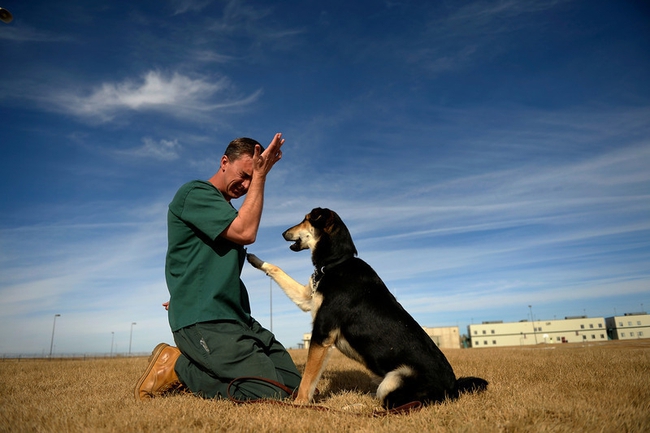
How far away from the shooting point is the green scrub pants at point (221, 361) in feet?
14.9

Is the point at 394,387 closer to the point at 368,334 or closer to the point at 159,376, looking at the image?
the point at 368,334

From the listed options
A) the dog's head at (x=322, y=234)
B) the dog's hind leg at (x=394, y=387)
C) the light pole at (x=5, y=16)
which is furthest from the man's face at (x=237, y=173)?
the light pole at (x=5, y=16)

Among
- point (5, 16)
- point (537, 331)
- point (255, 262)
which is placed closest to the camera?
point (255, 262)

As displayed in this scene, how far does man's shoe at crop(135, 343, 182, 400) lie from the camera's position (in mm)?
4863

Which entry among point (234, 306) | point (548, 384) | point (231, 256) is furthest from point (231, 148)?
point (548, 384)

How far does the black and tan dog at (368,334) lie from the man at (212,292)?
79cm

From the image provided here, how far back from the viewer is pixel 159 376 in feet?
16.1

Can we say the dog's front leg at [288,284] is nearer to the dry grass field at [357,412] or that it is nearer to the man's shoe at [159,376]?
the dry grass field at [357,412]

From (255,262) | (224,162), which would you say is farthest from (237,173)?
(255,262)

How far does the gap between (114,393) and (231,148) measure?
12.4 ft

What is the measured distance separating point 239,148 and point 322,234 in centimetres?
157

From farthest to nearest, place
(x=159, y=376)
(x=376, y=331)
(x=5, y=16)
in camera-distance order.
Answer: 1. (x=5, y=16)
2. (x=159, y=376)
3. (x=376, y=331)

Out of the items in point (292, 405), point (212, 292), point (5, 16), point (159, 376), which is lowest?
point (292, 405)

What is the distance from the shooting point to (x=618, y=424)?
3320mm
